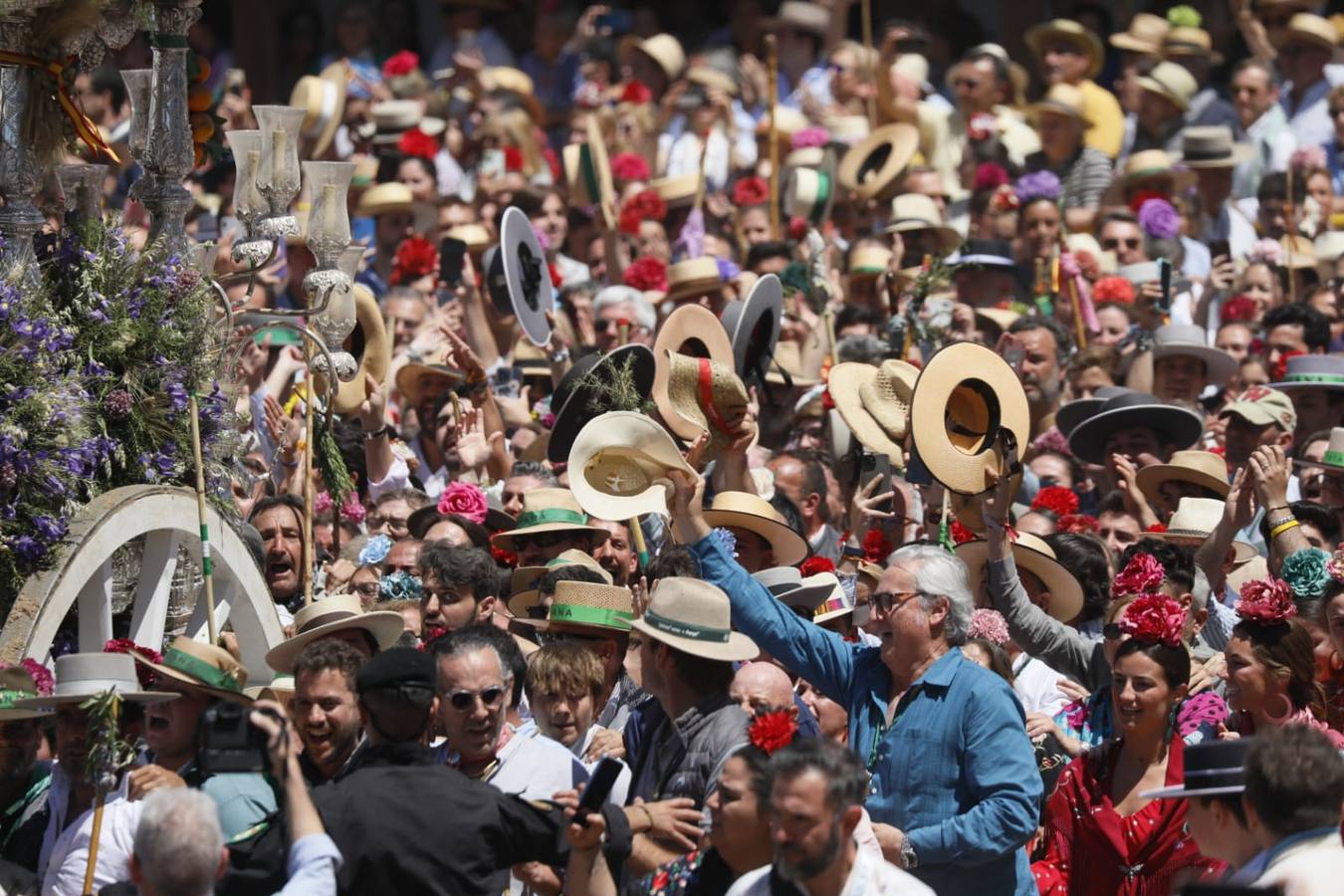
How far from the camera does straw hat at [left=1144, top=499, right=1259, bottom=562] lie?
9461 mm

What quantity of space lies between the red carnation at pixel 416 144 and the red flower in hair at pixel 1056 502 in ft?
24.5

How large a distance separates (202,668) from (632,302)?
647cm

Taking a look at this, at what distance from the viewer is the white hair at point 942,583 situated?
7016 mm

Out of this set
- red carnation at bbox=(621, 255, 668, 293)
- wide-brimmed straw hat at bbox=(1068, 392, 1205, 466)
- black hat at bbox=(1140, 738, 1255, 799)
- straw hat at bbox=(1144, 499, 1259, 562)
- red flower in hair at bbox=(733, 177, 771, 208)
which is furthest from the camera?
red flower in hair at bbox=(733, 177, 771, 208)

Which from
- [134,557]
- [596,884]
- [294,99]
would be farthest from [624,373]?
[294,99]

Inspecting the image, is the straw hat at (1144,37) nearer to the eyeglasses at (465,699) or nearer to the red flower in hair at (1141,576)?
the red flower in hair at (1141,576)

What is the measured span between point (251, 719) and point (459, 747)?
4.08ft

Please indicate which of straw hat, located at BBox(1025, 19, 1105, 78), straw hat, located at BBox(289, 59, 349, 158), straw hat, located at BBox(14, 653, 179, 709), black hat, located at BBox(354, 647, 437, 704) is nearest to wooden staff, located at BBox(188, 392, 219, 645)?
straw hat, located at BBox(14, 653, 179, 709)

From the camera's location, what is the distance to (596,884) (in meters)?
6.09

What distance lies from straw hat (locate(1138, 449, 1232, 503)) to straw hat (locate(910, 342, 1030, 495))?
5.56 feet

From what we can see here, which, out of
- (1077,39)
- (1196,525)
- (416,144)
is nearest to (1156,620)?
(1196,525)

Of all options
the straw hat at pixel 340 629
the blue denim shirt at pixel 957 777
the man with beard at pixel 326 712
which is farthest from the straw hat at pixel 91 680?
the blue denim shirt at pixel 957 777

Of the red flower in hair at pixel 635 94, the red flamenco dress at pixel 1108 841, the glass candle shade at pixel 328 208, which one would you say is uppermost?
the glass candle shade at pixel 328 208

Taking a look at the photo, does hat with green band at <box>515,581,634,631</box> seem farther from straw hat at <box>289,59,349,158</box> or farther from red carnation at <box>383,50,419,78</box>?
→ red carnation at <box>383,50,419,78</box>
